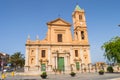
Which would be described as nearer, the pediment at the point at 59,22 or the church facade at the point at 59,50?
the church facade at the point at 59,50

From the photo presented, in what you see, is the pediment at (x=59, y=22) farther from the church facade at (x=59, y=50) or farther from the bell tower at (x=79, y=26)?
the bell tower at (x=79, y=26)

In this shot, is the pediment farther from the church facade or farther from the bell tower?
the bell tower

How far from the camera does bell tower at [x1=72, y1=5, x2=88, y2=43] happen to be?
166 ft

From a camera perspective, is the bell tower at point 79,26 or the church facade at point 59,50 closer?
the church facade at point 59,50

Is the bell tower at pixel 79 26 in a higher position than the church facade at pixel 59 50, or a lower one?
higher

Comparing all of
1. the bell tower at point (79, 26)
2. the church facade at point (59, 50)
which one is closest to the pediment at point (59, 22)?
the church facade at point (59, 50)

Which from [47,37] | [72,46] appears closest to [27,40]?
[47,37]

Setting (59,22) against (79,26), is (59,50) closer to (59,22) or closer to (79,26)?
(59,22)

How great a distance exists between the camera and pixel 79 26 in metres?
51.0

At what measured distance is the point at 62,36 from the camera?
160 feet

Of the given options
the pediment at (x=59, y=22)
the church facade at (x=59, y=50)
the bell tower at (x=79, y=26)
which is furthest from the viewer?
the bell tower at (x=79, y=26)

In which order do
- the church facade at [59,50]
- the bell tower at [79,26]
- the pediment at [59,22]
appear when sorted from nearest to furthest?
the church facade at [59,50]
the pediment at [59,22]
the bell tower at [79,26]

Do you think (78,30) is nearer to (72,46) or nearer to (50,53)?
(72,46)

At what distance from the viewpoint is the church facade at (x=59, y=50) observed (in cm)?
4538
